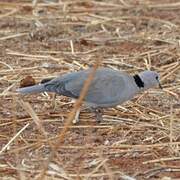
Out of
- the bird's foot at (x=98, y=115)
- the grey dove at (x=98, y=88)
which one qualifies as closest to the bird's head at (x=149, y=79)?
the grey dove at (x=98, y=88)

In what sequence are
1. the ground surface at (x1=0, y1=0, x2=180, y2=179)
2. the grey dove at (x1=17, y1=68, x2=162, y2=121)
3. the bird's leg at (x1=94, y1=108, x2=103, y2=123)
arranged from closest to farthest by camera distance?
the ground surface at (x1=0, y1=0, x2=180, y2=179) → the grey dove at (x1=17, y1=68, x2=162, y2=121) → the bird's leg at (x1=94, y1=108, x2=103, y2=123)

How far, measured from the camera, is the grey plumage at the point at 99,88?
498cm

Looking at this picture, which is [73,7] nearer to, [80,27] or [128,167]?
[80,27]

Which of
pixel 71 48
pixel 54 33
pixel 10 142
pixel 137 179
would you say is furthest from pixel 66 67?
pixel 137 179

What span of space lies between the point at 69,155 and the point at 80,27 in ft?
10.8

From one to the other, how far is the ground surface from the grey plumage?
0.52 ft

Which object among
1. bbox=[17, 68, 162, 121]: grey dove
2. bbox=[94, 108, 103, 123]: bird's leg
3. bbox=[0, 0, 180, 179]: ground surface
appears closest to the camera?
bbox=[0, 0, 180, 179]: ground surface

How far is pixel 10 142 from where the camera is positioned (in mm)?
4711

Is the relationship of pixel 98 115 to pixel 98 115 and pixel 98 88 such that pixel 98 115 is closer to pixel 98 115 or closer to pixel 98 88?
pixel 98 115

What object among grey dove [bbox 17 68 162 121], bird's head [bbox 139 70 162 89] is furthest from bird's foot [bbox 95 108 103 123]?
bird's head [bbox 139 70 162 89]

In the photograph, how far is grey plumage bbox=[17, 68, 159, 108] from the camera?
16.3 ft

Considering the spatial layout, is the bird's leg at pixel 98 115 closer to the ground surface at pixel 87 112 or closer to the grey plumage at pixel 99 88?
the ground surface at pixel 87 112

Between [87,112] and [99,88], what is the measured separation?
43cm

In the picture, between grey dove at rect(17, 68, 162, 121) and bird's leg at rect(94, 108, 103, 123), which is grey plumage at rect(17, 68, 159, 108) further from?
bird's leg at rect(94, 108, 103, 123)
